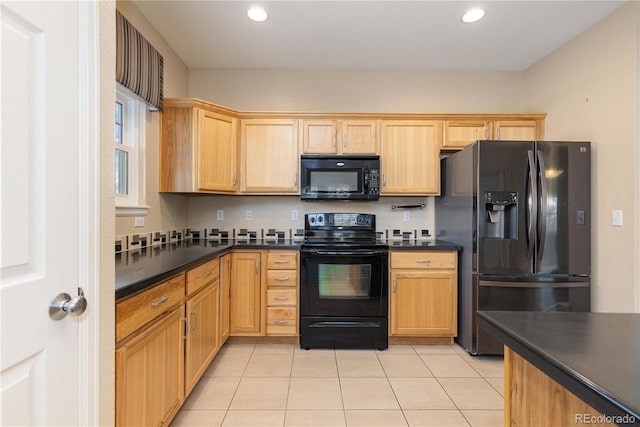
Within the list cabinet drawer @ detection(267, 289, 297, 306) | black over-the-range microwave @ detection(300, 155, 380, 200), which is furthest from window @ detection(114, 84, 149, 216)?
black over-the-range microwave @ detection(300, 155, 380, 200)

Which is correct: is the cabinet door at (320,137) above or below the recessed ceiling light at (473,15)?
below

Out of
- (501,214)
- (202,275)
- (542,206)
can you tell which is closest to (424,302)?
(501,214)

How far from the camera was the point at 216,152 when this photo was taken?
2.86 m

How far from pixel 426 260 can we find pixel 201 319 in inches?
75.2

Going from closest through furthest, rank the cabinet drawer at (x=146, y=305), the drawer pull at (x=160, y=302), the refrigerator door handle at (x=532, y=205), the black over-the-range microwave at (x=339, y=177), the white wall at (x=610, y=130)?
the cabinet drawer at (x=146, y=305), the drawer pull at (x=160, y=302), the white wall at (x=610, y=130), the refrigerator door handle at (x=532, y=205), the black over-the-range microwave at (x=339, y=177)

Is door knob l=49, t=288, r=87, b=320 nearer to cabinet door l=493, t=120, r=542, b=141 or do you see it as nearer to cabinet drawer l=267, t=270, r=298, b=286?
cabinet drawer l=267, t=270, r=298, b=286

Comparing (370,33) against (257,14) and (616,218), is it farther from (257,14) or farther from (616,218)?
(616,218)

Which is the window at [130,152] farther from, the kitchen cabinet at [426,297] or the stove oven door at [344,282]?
the kitchen cabinet at [426,297]

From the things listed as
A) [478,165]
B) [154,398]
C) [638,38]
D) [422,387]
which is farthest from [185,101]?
[638,38]

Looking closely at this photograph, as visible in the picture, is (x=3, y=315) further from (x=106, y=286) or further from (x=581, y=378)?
(x=581, y=378)

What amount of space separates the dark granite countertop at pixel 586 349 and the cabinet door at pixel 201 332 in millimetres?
1581

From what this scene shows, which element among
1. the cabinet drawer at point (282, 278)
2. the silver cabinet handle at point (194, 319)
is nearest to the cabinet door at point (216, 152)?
the cabinet drawer at point (282, 278)

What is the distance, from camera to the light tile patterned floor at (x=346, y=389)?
1.81m

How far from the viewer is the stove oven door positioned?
2713 mm
